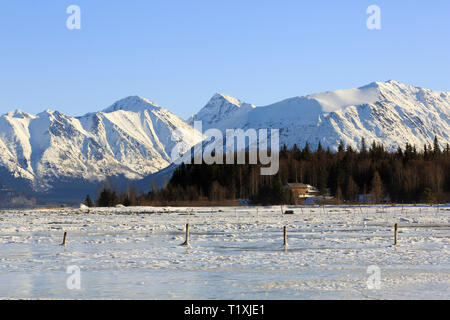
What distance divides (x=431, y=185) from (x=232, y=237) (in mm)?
127496

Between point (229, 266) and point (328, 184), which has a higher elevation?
point (328, 184)

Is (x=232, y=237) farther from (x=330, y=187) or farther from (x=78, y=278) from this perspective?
(x=330, y=187)

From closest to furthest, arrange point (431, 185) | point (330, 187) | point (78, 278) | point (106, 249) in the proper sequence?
point (78, 278)
point (106, 249)
point (431, 185)
point (330, 187)

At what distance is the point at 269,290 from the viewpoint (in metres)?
27.2

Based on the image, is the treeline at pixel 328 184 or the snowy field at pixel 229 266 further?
the treeline at pixel 328 184

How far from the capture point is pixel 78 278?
99.9ft

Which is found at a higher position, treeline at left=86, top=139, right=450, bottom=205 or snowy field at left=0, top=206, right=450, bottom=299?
treeline at left=86, top=139, right=450, bottom=205

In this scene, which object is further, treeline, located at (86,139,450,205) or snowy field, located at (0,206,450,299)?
treeline, located at (86,139,450,205)

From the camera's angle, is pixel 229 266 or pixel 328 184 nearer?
pixel 229 266

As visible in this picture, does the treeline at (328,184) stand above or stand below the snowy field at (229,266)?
above
